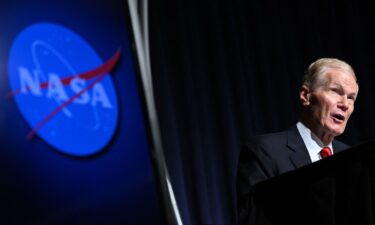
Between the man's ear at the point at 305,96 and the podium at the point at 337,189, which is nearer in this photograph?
the podium at the point at 337,189

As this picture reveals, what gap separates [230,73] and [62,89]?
1363mm

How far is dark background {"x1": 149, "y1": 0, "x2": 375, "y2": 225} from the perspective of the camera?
371 cm

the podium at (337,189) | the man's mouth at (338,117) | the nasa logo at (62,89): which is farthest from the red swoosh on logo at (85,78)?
the podium at (337,189)

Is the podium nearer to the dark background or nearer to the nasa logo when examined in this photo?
the nasa logo

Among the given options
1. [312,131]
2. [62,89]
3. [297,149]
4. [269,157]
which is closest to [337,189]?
[269,157]

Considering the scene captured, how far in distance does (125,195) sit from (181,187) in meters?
0.37

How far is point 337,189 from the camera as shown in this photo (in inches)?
49.7

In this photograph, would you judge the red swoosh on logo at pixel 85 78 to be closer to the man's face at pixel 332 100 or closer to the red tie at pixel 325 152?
the man's face at pixel 332 100

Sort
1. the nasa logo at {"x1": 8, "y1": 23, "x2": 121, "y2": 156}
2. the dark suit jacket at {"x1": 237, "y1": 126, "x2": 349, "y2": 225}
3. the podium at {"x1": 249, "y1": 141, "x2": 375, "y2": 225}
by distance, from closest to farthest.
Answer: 1. the podium at {"x1": 249, "y1": 141, "x2": 375, "y2": 225}
2. the dark suit jacket at {"x1": 237, "y1": 126, "x2": 349, "y2": 225}
3. the nasa logo at {"x1": 8, "y1": 23, "x2": 121, "y2": 156}

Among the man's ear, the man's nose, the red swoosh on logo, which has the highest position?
the red swoosh on logo

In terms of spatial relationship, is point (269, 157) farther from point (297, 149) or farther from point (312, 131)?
point (312, 131)

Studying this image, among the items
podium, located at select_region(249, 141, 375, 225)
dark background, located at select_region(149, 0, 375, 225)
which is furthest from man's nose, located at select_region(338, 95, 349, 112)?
dark background, located at select_region(149, 0, 375, 225)

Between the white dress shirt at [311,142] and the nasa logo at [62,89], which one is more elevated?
the nasa logo at [62,89]

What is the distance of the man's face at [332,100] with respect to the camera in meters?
2.08
